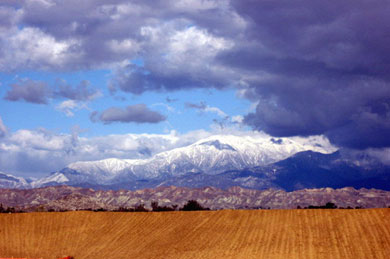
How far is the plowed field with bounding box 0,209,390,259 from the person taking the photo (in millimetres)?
71938

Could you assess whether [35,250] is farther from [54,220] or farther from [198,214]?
[198,214]

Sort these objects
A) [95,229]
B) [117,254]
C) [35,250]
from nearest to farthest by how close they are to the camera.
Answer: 1. [117,254]
2. [35,250]
3. [95,229]

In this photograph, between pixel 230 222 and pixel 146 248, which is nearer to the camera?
pixel 146 248

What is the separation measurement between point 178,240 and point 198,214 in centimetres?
1184

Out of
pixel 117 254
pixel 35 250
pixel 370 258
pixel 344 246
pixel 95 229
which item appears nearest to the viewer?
pixel 370 258

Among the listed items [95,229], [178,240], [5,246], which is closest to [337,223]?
[178,240]

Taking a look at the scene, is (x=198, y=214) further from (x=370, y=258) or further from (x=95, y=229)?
(x=370, y=258)

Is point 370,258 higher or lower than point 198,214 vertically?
lower

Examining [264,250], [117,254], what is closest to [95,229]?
[117,254]

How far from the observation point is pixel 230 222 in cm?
8675

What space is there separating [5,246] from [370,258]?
5356 cm

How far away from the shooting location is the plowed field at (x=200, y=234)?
71938 millimetres

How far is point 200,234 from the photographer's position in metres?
82.9

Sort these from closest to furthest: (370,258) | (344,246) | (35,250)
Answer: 1. (370,258)
2. (344,246)
3. (35,250)
